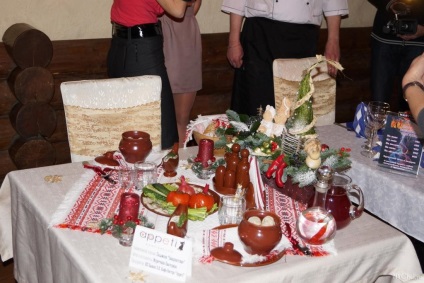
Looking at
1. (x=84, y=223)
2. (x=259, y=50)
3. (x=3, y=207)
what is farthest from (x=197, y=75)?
(x=84, y=223)

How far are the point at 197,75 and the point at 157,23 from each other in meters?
0.51

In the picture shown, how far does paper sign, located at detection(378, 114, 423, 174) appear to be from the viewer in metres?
2.03

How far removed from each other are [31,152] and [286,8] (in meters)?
1.69

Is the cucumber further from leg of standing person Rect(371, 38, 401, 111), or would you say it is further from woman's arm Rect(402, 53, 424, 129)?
leg of standing person Rect(371, 38, 401, 111)

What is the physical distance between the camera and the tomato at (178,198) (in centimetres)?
166

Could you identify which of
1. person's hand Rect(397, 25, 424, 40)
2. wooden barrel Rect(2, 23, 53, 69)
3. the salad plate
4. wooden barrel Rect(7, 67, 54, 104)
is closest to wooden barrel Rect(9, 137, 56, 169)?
wooden barrel Rect(7, 67, 54, 104)

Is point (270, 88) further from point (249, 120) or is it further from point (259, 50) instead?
point (249, 120)

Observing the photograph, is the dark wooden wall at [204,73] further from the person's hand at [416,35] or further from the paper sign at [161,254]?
the paper sign at [161,254]

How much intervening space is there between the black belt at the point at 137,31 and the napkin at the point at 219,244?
1.65 m

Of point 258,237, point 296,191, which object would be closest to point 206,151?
point 296,191

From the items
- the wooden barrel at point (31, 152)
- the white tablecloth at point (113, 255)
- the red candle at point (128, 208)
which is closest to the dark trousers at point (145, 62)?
the wooden barrel at point (31, 152)

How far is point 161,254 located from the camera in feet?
4.46

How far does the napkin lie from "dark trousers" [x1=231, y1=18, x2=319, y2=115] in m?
2.21

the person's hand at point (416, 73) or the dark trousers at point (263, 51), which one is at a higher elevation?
the person's hand at point (416, 73)
